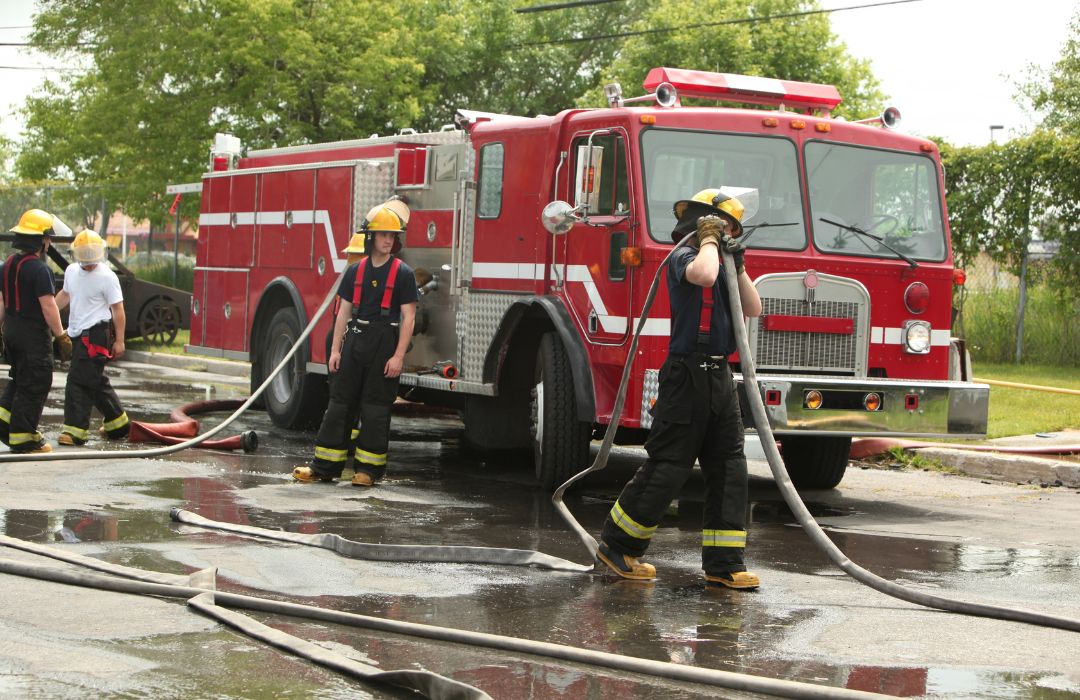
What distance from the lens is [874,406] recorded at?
898 centimetres

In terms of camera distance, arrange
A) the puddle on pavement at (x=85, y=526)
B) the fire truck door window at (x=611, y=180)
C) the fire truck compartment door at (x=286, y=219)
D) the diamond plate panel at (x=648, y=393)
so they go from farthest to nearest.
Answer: the fire truck compartment door at (x=286, y=219) < the fire truck door window at (x=611, y=180) < the diamond plate panel at (x=648, y=393) < the puddle on pavement at (x=85, y=526)

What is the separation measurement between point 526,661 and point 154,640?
4.17 feet

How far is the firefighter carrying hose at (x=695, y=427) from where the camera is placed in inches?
259

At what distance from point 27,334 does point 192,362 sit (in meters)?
10.3

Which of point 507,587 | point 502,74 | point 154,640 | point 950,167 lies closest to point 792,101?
point 507,587

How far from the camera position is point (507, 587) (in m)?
6.20

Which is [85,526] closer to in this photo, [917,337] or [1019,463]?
[917,337]

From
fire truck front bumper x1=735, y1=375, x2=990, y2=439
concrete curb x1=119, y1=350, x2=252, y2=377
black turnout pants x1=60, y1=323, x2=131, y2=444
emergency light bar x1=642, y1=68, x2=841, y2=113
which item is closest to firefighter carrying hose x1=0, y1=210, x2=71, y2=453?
black turnout pants x1=60, y1=323, x2=131, y2=444

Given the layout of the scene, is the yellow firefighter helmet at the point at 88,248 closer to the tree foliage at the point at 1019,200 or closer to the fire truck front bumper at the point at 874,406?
the fire truck front bumper at the point at 874,406

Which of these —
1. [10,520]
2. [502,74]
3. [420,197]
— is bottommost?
[10,520]

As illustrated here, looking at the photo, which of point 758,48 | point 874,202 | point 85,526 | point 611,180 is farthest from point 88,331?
point 758,48

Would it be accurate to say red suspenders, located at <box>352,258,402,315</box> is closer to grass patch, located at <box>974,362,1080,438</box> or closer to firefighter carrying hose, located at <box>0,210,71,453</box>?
firefighter carrying hose, located at <box>0,210,71,453</box>

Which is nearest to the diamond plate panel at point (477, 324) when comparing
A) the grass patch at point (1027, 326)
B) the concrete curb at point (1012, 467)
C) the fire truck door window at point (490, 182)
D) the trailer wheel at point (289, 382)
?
the fire truck door window at point (490, 182)

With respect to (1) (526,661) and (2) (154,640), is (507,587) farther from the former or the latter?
(2) (154,640)
